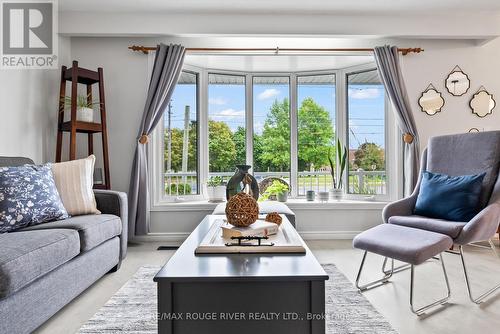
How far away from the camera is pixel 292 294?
1.11 metres

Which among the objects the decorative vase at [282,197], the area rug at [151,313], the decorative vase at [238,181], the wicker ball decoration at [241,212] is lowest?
the area rug at [151,313]

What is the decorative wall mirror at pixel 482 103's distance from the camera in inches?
139

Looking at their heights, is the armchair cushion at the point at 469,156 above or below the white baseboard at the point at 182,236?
above

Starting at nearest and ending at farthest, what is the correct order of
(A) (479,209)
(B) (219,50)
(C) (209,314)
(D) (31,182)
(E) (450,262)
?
1. (C) (209,314)
2. (D) (31,182)
3. (A) (479,209)
4. (E) (450,262)
5. (B) (219,50)

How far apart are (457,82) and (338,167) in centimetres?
165

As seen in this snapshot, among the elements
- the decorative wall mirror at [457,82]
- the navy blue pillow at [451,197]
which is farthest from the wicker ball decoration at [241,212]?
the decorative wall mirror at [457,82]

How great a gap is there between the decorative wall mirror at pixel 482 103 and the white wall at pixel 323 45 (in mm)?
61

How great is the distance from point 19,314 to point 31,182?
905 millimetres

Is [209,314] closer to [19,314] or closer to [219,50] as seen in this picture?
[19,314]

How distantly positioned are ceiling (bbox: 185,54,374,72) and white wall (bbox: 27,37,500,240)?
0.18 m

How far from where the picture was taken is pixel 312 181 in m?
3.92

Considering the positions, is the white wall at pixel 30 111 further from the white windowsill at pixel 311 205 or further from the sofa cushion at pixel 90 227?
the white windowsill at pixel 311 205

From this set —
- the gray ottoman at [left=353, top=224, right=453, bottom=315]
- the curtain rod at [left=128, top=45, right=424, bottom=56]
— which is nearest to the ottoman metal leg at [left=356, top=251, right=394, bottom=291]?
the gray ottoman at [left=353, top=224, right=453, bottom=315]

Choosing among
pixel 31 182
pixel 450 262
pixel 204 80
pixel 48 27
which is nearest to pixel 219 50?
pixel 204 80
